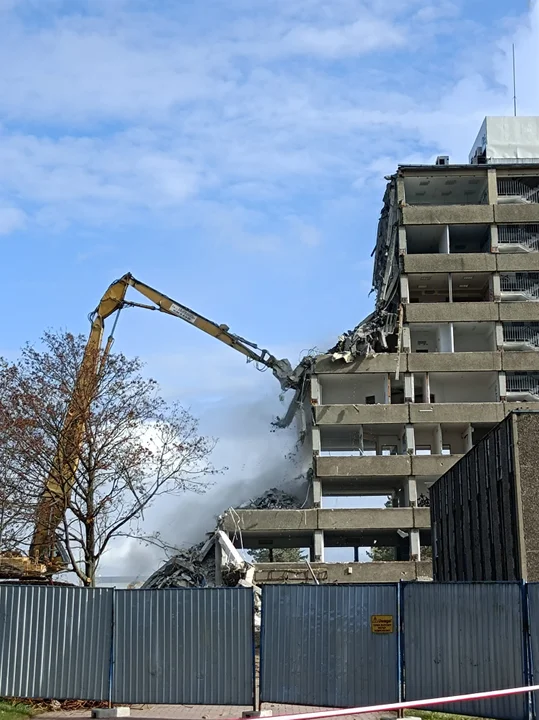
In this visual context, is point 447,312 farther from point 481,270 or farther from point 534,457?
point 534,457

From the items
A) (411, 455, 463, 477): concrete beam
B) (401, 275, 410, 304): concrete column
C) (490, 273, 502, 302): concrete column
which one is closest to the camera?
(411, 455, 463, 477): concrete beam

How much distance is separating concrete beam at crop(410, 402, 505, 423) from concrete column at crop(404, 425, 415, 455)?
1.84ft

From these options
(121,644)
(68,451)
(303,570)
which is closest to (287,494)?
(303,570)

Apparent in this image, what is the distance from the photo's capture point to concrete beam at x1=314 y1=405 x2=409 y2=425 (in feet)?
181

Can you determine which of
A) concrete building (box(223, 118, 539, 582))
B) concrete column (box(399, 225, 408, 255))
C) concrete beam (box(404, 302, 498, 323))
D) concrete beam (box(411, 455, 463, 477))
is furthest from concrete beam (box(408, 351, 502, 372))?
concrete column (box(399, 225, 408, 255))

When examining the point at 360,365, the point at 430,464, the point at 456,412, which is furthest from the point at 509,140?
the point at 430,464

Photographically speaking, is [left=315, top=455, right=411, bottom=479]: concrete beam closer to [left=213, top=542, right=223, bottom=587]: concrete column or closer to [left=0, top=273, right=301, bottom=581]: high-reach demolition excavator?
A: [left=213, top=542, right=223, bottom=587]: concrete column

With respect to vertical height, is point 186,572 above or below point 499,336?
below

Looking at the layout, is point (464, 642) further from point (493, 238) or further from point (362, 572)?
point (493, 238)

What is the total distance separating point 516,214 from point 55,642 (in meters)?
49.7

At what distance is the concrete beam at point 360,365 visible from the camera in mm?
55844

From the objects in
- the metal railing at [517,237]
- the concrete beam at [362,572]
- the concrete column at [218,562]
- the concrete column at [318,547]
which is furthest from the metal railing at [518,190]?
the concrete column at [218,562]

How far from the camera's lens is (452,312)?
57562mm

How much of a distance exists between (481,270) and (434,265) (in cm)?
303
